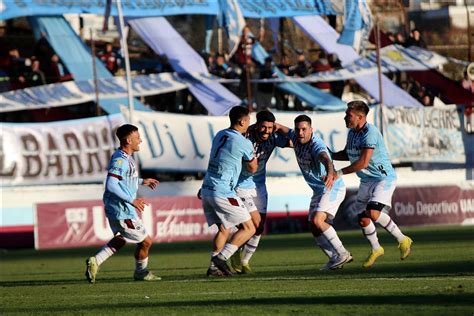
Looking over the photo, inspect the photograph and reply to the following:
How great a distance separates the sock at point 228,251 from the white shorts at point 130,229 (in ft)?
3.18

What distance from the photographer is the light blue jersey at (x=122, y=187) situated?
49.9 ft

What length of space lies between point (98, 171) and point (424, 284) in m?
21.8

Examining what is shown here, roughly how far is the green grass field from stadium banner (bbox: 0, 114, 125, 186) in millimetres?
10790

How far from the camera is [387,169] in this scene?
1684cm

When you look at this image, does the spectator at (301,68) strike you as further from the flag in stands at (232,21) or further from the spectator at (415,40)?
the spectator at (415,40)

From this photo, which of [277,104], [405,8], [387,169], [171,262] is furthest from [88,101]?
A: [387,169]

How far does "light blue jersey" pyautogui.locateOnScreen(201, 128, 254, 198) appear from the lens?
15336 millimetres

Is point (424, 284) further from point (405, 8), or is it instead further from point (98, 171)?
point (405, 8)

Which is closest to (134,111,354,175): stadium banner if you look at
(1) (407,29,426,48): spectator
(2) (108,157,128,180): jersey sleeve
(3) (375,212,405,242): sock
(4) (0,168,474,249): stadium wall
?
(4) (0,168,474,249): stadium wall

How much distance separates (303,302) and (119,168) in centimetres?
439

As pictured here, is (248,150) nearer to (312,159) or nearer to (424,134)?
(312,159)

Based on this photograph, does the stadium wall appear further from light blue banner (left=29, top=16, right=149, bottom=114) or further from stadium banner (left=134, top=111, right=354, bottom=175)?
light blue banner (left=29, top=16, right=149, bottom=114)

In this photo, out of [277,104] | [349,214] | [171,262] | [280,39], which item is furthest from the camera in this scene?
[280,39]

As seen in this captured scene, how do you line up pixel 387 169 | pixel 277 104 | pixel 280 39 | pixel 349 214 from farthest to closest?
pixel 280 39, pixel 277 104, pixel 349 214, pixel 387 169
